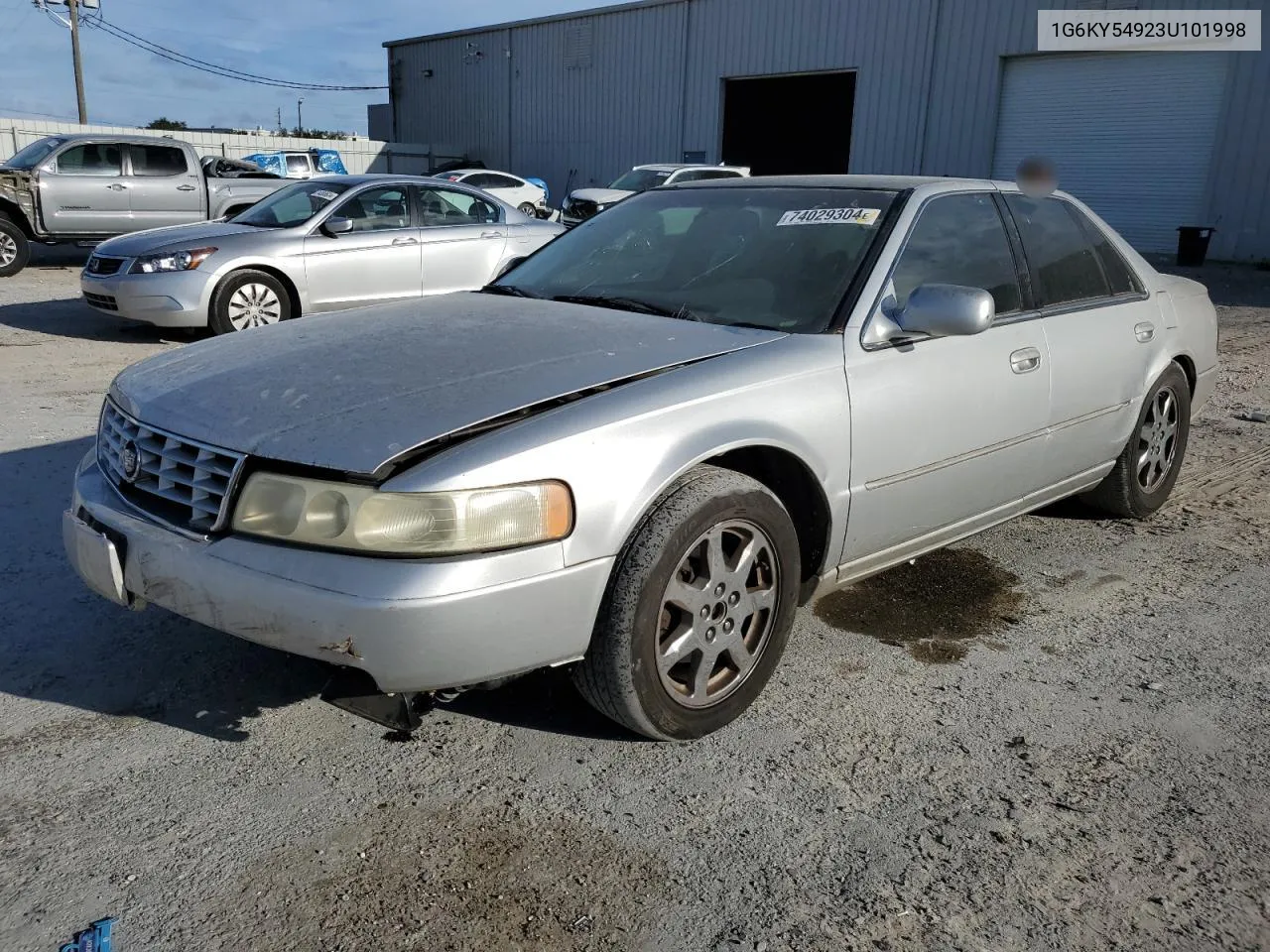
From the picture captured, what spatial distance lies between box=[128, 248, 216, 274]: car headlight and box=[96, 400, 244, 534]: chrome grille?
599cm

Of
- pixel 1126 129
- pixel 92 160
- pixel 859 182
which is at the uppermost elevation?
pixel 1126 129

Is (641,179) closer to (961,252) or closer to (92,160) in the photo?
(92,160)

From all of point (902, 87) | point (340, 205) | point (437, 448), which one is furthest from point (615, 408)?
point (902, 87)

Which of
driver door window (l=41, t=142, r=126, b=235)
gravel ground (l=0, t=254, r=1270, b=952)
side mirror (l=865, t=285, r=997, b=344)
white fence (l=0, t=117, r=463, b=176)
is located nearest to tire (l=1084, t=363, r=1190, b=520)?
gravel ground (l=0, t=254, r=1270, b=952)

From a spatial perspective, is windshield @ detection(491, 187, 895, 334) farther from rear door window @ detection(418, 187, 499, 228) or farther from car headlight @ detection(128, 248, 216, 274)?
rear door window @ detection(418, 187, 499, 228)

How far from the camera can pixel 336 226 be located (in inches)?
335

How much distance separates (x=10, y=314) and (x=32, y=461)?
6.27m

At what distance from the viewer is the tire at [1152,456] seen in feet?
14.9

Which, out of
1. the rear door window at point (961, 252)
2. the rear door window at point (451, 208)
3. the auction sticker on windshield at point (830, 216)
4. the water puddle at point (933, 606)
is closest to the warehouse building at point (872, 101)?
the rear door window at point (451, 208)

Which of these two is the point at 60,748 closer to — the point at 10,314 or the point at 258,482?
the point at 258,482

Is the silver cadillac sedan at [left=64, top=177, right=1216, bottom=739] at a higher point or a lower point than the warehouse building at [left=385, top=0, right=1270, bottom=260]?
lower

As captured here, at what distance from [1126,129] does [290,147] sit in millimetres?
22230

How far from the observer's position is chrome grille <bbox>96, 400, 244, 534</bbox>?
247cm

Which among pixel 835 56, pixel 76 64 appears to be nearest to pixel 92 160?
pixel 835 56
